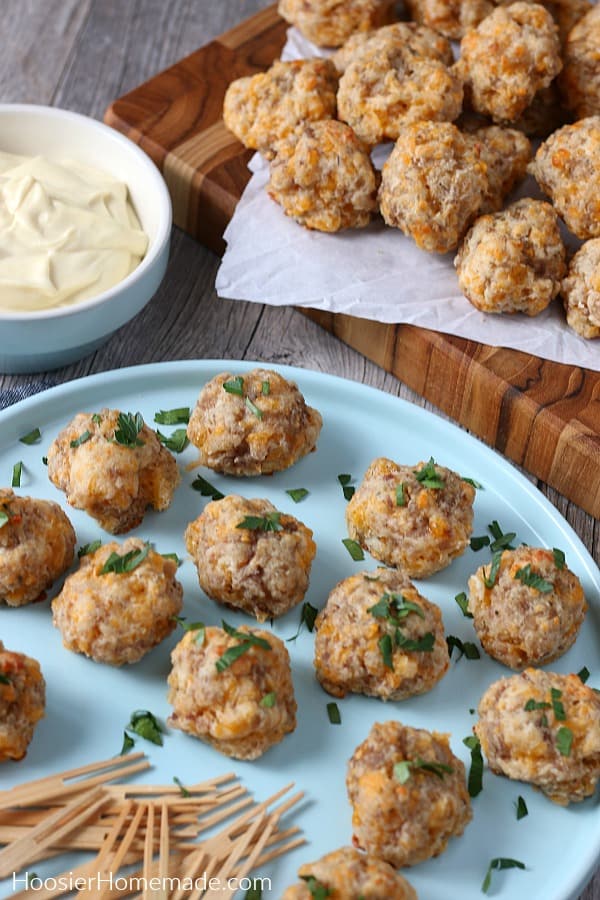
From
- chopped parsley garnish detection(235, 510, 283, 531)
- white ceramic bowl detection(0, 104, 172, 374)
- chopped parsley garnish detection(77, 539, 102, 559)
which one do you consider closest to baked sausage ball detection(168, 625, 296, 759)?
chopped parsley garnish detection(235, 510, 283, 531)

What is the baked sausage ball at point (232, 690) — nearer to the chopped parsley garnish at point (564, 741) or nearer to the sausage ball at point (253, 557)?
the sausage ball at point (253, 557)

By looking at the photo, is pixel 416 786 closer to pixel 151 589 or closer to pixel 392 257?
pixel 151 589

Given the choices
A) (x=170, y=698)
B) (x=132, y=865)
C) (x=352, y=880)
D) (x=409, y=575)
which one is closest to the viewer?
(x=352, y=880)

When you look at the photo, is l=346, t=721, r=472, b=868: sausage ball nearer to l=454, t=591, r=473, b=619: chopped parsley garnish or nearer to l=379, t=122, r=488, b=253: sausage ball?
l=454, t=591, r=473, b=619: chopped parsley garnish

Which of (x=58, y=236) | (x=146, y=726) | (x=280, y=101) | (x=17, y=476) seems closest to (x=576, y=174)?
(x=280, y=101)

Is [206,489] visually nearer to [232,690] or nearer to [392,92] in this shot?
[232,690]

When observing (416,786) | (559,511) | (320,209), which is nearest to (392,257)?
(320,209)
